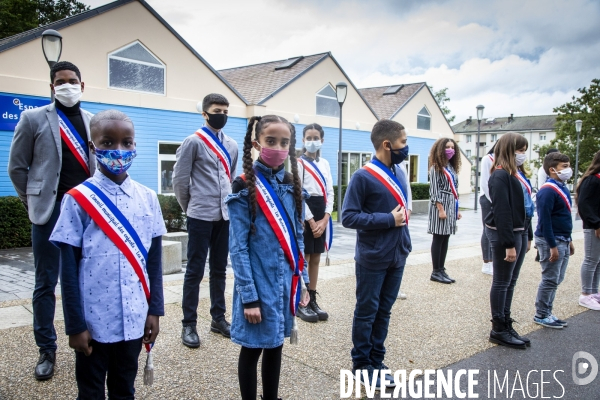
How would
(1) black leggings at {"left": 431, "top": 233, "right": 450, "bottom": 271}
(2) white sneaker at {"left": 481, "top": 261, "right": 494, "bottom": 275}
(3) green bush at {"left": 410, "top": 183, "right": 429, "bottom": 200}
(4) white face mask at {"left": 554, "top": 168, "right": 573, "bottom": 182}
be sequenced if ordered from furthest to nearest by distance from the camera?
(3) green bush at {"left": 410, "top": 183, "right": 429, "bottom": 200} → (2) white sneaker at {"left": 481, "top": 261, "right": 494, "bottom": 275} → (1) black leggings at {"left": 431, "top": 233, "right": 450, "bottom": 271} → (4) white face mask at {"left": 554, "top": 168, "right": 573, "bottom": 182}

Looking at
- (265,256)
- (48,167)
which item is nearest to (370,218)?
(265,256)

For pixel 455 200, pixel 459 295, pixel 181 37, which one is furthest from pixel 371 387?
pixel 181 37

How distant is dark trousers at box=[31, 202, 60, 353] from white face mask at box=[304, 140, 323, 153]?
2.66 metres

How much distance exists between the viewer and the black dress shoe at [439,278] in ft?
23.1

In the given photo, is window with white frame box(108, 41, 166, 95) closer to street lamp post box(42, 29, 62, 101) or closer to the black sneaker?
street lamp post box(42, 29, 62, 101)

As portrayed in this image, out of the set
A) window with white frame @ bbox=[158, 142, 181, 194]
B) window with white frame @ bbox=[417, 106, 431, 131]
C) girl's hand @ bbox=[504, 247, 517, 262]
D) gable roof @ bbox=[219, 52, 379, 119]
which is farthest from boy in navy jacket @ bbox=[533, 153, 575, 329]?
window with white frame @ bbox=[417, 106, 431, 131]

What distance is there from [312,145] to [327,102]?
1932 centimetres

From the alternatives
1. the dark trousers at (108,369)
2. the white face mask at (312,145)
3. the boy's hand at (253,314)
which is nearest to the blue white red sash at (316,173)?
the white face mask at (312,145)

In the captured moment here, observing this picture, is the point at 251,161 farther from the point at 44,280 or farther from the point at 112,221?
the point at 44,280

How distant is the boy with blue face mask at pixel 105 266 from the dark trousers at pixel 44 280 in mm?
1358

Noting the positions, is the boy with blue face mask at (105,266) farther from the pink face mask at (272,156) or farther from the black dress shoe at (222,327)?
the black dress shoe at (222,327)

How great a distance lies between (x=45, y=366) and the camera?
3.43 meters

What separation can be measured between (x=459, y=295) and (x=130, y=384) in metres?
4.93

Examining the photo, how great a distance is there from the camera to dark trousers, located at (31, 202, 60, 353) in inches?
137
